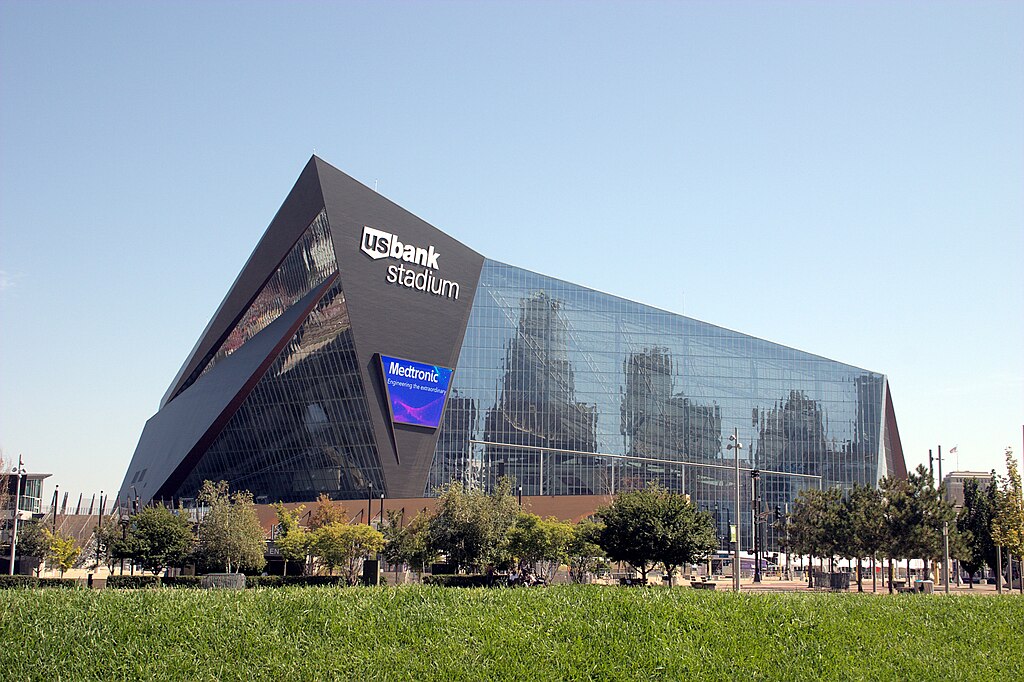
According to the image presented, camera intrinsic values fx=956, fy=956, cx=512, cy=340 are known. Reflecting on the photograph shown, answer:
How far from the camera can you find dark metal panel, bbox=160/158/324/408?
78.3m

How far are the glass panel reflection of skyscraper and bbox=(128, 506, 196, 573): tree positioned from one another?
31.5 metres

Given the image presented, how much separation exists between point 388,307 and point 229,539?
3158 cm

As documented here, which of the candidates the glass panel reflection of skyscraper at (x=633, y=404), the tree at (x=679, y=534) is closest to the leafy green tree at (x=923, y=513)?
the tree at (x=679, y=534)

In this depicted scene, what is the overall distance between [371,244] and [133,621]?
6163 cm

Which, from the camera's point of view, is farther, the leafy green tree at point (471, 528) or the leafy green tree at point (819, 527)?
the leafy green tree at point (819, 527)

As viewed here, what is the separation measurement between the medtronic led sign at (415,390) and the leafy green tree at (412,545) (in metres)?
22.9

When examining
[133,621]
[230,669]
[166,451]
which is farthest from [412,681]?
[166,451]

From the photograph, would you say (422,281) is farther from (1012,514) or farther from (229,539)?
(1012,514)

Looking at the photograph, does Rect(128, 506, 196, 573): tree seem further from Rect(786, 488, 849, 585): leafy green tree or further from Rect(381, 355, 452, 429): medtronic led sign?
Rect(786, 488, 849, 585): leafy green tree

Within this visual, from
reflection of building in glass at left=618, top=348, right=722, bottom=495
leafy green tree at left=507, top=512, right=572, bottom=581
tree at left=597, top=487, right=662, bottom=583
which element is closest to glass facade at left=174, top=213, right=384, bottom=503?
leafy green tree at left=507, top=512, right=572, bottom=581

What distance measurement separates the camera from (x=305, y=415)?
81.2 meters

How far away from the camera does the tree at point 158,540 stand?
50906 mm

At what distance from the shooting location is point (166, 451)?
9075 centimetres

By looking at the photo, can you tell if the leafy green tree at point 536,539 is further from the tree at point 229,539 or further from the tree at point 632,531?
the tree at point 229,539
